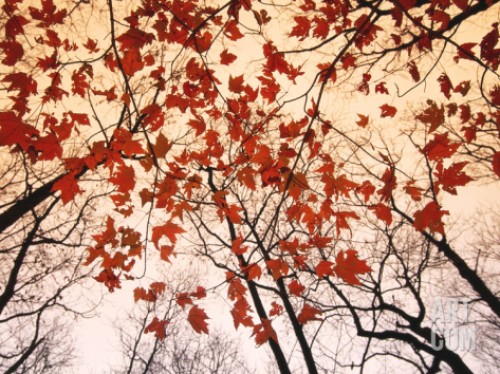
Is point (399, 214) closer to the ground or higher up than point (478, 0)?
higher up

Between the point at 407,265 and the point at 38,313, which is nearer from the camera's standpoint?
the point at 38,313

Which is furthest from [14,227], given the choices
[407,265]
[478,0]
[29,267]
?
[407,265]

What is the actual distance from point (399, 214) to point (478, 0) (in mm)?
5253

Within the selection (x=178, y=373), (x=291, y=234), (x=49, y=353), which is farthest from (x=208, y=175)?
(x=178, y=373)

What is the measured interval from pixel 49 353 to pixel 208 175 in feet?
39.6

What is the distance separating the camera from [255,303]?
6.69 m

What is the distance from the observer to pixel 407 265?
7.96 metres

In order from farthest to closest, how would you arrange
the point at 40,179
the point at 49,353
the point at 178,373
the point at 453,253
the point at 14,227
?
the point at 178,373
the point at 49,353
the point at 453,253
the point at 14,227
the point at 40,179

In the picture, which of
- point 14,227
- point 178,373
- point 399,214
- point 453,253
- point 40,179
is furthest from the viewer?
point 178,373

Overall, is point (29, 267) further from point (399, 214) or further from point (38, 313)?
point (399, 214)

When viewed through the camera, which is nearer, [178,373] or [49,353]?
[49,353]

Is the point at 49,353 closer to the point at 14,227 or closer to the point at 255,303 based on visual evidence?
the point at 14,227

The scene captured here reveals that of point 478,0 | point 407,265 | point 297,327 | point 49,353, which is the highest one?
Result: point 407,265

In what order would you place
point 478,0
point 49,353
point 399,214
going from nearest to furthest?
point 478,0 < point 399,214 < point 49,353
